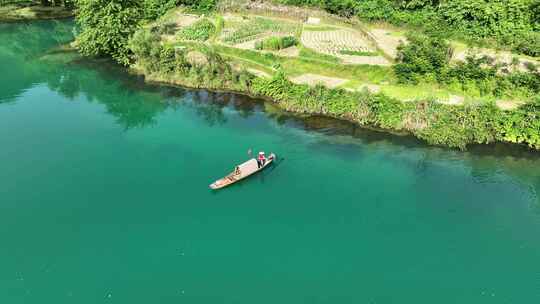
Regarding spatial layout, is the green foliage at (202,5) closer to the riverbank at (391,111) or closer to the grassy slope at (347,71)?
the grassy slope at (347,71)

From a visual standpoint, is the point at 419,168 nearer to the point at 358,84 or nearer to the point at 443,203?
the point at 443,203

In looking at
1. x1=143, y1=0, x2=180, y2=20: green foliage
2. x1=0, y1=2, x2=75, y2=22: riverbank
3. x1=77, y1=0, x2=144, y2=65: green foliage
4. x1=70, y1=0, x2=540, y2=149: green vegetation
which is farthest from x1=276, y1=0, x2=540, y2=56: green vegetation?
x1=0, y1=2, x2=75, y2=22: riverbank

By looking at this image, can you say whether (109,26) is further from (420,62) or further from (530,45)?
(530,45)

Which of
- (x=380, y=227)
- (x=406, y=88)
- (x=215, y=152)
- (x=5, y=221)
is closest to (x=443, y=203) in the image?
(x=380, y=227)

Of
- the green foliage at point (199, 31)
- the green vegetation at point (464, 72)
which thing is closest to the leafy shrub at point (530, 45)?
the green vegetation at point (464, 72)

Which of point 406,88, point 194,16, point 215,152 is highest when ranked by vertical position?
point 194,16

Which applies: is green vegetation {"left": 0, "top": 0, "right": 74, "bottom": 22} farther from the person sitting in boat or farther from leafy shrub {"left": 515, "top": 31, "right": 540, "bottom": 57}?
leafy shrub {"left": 515, "top": 31, "right": 540, "bottom": 57}
